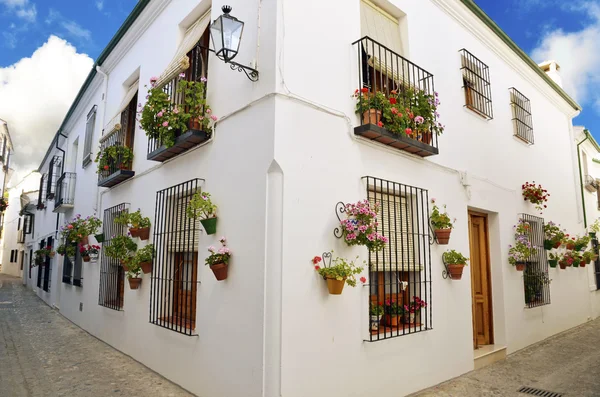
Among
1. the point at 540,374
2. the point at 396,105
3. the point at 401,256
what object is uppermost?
the point at 396,105

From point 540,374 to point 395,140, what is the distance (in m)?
3.85

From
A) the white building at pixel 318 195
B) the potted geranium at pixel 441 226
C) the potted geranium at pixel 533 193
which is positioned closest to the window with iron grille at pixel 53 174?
the white building at pixel 318 195

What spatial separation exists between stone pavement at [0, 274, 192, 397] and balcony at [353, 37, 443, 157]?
142 inches

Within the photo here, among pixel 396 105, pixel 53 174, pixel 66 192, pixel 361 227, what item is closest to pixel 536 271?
pixel 396 105

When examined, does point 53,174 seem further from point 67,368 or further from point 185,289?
point 185,289

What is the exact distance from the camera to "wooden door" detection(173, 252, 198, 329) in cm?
452

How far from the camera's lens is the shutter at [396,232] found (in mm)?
4434

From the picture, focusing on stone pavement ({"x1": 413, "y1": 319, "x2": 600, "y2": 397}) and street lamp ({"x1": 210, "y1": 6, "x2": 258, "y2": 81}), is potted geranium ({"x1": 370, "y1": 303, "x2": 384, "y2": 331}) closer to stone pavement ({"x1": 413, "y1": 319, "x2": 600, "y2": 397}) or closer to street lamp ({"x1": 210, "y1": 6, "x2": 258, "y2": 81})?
Answer: stone pavement ({"x1": 413, "y1": 319, "x2": 600, "y2": 397})

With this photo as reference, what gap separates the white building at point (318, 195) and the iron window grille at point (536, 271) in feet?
0.25

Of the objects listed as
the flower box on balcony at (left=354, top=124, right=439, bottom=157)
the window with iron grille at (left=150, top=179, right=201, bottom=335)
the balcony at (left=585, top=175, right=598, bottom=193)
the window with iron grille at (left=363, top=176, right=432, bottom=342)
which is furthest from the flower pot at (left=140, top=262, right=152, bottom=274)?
the balcony at (left=585, top=175, right=598, bottom=193)

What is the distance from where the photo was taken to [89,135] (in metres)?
9.41

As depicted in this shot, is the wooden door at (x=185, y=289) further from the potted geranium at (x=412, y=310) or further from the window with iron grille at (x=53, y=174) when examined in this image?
the window with iron grille at (x=53, y=174)

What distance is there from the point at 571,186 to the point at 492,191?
477 cm

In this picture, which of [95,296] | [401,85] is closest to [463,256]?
[401,85]
